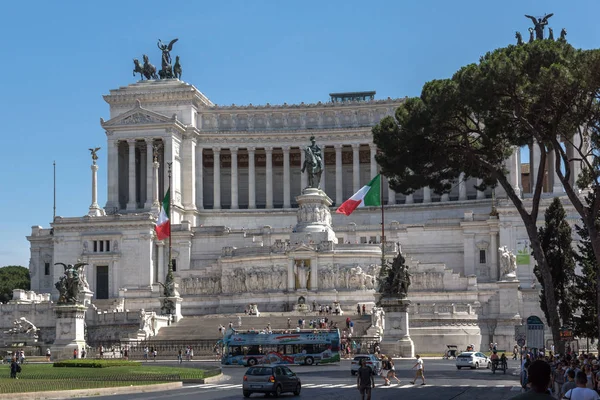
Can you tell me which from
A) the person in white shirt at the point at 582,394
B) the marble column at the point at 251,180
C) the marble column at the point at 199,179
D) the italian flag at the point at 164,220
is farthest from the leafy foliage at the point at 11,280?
the person in white shirt at the point at 582,394

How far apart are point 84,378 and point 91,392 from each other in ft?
18.4

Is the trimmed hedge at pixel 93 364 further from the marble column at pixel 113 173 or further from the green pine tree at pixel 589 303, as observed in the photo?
the marble column at pixel 113 173

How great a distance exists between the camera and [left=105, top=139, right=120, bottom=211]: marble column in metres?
114

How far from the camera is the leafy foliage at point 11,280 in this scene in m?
125

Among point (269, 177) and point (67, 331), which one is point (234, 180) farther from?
point (67, 331)

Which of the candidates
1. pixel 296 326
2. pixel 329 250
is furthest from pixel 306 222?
pixel 296 326

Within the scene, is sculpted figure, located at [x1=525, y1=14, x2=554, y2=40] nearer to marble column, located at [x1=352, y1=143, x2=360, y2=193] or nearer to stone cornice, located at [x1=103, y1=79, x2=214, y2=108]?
marble column, located at [x1=352, y1=143, x2=360, y2=193]

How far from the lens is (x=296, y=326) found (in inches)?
2953

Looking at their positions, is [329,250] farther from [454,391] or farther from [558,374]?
[558,374]

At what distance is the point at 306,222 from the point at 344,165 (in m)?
28.5

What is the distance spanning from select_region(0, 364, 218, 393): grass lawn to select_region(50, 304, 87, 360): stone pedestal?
48.8ft

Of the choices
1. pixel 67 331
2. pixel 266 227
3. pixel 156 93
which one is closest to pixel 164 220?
pixel 266 227

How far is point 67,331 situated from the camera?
6481 centimetres

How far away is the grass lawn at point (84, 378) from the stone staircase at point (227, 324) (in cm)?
2306
